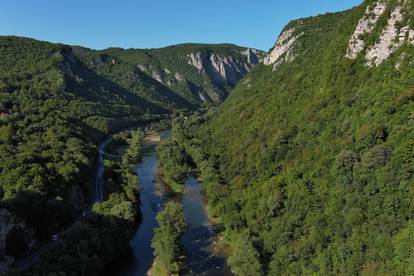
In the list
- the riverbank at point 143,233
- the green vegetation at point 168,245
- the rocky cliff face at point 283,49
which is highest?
the rocky cliff face at point 283,49

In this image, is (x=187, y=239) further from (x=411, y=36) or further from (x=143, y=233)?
(x=411, y=36)

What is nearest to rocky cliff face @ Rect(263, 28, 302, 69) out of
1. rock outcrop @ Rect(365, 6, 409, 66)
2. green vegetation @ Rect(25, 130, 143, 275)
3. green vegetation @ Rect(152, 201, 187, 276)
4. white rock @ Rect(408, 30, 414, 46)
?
rock outcrop @ Rect(365, 6, 409, 66)

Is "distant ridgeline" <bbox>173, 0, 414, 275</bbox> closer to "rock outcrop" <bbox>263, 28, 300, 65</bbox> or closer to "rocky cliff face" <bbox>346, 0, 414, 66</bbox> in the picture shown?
"rocky cliff face" <bbox>346, 0, 414, 66</bbox>

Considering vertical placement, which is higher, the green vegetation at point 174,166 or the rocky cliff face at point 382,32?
the rocky cliff face at point 382,32

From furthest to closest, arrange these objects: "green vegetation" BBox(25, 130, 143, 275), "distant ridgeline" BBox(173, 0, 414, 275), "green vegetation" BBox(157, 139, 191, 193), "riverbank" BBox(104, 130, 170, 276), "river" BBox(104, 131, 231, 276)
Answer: "green vegetation" BBox(157, 139, 191, 193) < "riverbank" BBox(104, 130, 170, 276) < "river" BBox(104, 131, 231, 276) < "green vegetation" BBox(25, 130, 143, 275) < "distant ridgeline" BBox(173, 0, 414, 275)

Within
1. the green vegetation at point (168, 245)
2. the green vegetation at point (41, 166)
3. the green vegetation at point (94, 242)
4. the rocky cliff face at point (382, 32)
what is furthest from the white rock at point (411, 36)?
the green vegetation at point (41, 166)

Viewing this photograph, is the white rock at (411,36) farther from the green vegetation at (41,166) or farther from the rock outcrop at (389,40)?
the green vegetation at (41,166)

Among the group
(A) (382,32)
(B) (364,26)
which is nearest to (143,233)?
(A) (382,32)
